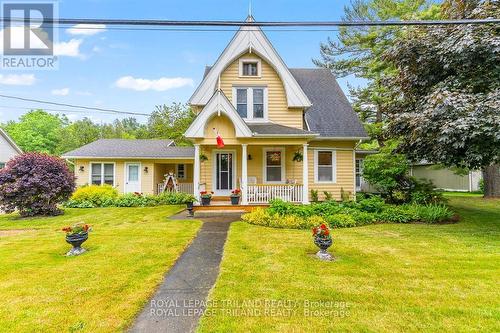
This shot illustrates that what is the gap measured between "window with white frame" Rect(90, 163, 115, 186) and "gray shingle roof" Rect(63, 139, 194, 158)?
824mm

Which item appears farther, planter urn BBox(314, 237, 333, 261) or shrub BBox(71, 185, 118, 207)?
shrub BBox(71, 185, 118, 207)

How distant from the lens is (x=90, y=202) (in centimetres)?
1436

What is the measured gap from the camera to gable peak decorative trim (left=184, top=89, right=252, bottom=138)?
10891mm

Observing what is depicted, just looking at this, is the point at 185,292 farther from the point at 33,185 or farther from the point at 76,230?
the point at 33,185

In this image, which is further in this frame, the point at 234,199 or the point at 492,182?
the point at 492,182

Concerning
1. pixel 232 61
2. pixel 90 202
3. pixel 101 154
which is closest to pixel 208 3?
pixel 232 61

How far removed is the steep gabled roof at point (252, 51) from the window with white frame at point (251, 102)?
1.20m

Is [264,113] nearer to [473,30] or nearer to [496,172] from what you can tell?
[473,30]

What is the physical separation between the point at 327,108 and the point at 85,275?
43.7 feet

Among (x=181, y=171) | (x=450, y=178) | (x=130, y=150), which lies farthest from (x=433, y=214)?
(x=450, y=178)

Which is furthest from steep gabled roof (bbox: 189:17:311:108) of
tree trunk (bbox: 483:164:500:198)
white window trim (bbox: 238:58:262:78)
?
tree trunk (bbox: 483:164:500:198)

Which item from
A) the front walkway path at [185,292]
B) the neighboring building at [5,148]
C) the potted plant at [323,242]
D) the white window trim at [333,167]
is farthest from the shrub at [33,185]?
the white window trim at [333,167]

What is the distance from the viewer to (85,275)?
476 centimetres

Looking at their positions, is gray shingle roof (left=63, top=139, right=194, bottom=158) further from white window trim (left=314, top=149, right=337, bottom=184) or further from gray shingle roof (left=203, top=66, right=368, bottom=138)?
white window trim (left=314, top=149, right=337, bottom=184)
